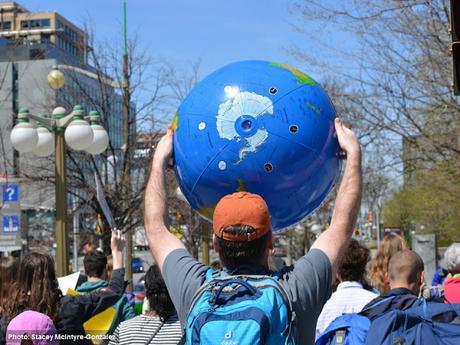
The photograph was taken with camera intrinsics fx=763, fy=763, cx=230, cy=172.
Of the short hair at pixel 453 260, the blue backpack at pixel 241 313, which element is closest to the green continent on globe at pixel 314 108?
the blue backpack at pixel 241 313

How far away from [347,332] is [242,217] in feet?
3.01

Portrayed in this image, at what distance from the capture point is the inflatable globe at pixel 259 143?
3.59 metres

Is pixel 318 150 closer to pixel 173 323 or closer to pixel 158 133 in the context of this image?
pixel 173 323

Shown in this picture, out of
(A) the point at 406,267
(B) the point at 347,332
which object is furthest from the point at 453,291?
(B) the point at 347,332

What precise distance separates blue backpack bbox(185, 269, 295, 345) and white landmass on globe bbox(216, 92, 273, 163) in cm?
96

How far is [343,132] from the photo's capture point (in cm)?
363

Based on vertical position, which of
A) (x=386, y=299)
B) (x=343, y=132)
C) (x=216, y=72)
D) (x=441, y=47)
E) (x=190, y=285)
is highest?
(x=441, y=47)

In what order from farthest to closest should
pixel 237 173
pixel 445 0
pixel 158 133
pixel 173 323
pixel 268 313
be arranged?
pixel 158 133
pixel 445 0
pixel 173 323
pixel 237 173
pixel 268 313

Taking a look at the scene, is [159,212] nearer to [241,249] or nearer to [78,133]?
[241,249]

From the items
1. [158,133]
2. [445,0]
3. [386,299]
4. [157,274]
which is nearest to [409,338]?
[386,299]

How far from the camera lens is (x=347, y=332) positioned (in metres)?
3.39

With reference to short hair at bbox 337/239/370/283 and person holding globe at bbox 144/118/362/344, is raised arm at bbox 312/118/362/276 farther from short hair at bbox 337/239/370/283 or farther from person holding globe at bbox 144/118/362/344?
short hair at bbox 337/239/370/283

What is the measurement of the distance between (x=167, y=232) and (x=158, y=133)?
17.9 meters

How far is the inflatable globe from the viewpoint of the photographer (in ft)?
11.8
